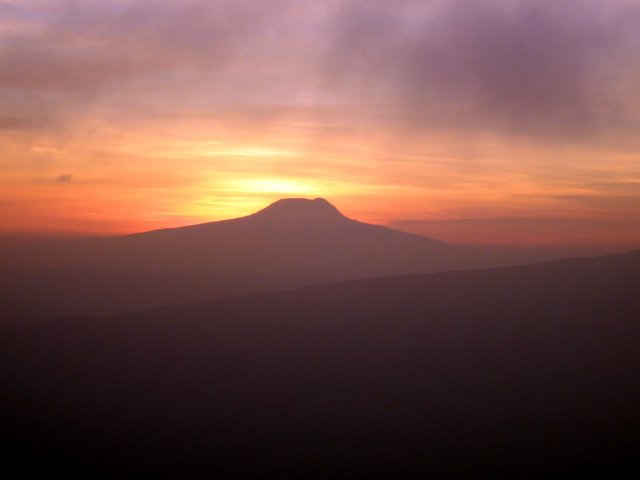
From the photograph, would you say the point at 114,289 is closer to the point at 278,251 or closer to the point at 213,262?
the point at 213,262

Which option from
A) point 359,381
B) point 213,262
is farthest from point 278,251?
point 359,381

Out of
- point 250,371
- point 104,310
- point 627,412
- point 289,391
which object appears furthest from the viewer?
point 104,310

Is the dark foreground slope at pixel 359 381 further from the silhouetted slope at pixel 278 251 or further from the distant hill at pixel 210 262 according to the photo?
the silhouetted slope at pixel 278 251

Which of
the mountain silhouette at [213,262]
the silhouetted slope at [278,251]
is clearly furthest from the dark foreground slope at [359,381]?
the silhouetted slope at [278,251]

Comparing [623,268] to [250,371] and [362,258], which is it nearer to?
[250,371]

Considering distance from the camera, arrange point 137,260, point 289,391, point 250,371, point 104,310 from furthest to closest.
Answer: point 137,260 → point 104,310 → point 250,371 → point 289,391

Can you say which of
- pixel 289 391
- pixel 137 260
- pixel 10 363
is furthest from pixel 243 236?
pixel 289 391

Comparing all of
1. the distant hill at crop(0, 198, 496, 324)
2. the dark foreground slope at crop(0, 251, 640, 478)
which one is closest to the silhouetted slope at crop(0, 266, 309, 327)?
the distant hill at crop(0, 198, 496, 324)

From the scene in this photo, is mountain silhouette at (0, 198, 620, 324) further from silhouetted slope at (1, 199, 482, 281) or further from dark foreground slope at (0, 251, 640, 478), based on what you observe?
dark foreground slope at (0, 251, 640, 478)
